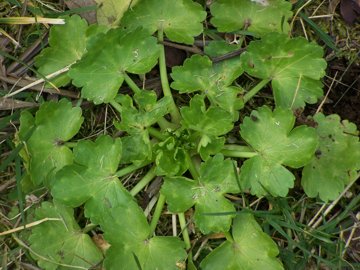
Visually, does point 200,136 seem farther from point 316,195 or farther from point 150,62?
point 316,195

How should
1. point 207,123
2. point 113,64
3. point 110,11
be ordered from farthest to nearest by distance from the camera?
point 110,11 < point 113,64 < point 207,123

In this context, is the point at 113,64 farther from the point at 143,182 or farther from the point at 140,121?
the point at 143,182

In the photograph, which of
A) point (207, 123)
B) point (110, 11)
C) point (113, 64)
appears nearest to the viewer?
point (207, 123)

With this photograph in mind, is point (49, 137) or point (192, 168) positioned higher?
point (49, 137)

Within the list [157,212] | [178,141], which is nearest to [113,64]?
[178,141]

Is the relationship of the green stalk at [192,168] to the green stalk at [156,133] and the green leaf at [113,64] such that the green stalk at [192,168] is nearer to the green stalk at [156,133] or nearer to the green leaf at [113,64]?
the green stalk at [156,133]

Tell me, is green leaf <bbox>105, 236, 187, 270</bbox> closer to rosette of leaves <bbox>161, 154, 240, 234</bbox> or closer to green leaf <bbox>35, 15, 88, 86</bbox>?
rosette of leaves <bbox>161, 154, 240, 234</bbox>

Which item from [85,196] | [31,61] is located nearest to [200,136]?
[85,196]
